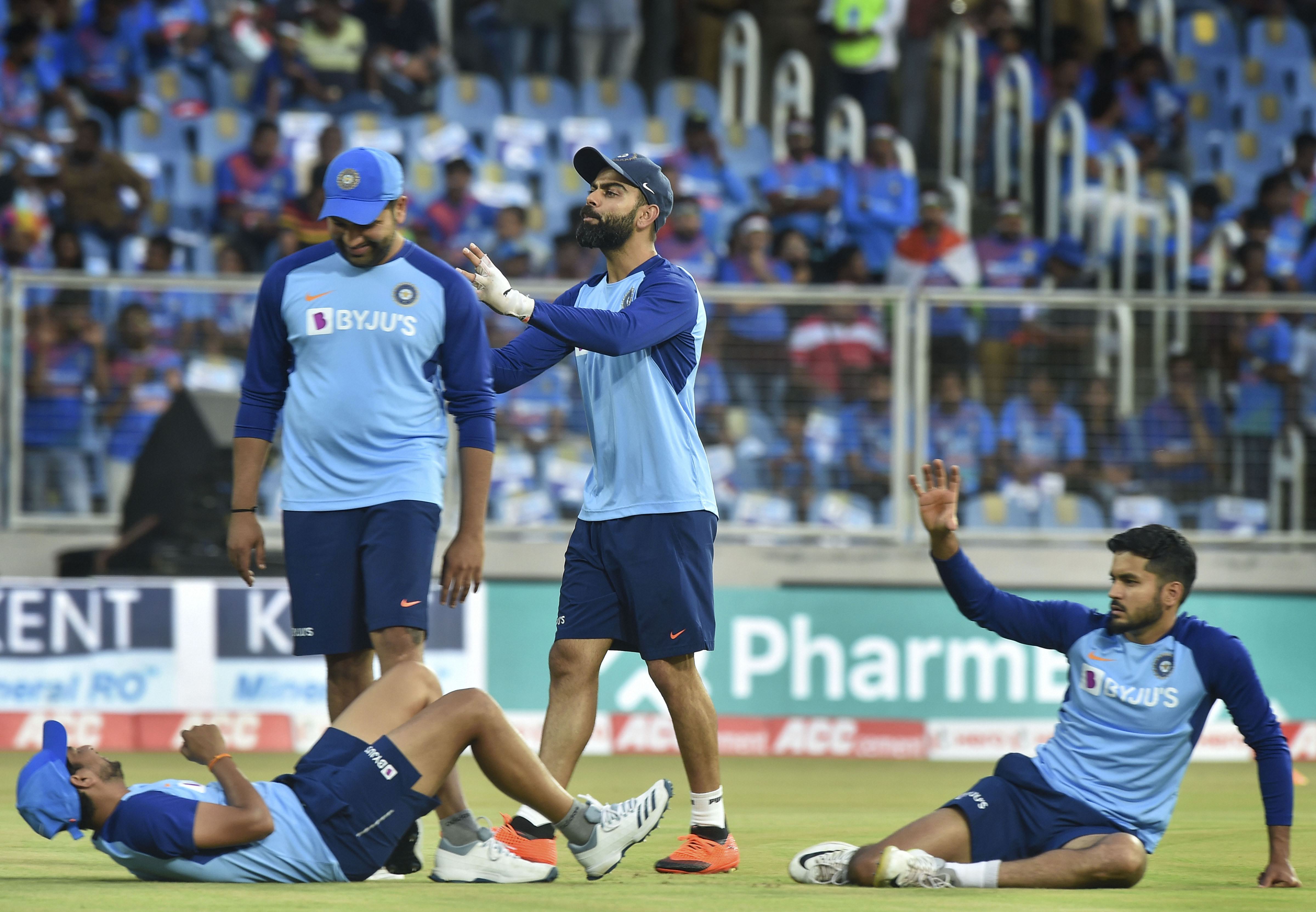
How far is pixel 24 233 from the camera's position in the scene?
14.2 metres

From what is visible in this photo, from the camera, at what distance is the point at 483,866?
5.44m

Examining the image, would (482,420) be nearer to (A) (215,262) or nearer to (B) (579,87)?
(A) (215,262)

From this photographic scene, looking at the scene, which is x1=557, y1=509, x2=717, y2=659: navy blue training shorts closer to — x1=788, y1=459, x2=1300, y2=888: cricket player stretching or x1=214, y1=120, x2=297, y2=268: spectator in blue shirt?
x1=788, y1=459, x2=1300, y2=888: cricket player stretching

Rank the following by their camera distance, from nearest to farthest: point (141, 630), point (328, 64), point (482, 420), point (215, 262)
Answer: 1. point (482, 420)
2. point (141, 630)
3. point (215, 262)
4. point (328, 64)

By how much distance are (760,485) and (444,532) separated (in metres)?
2.11

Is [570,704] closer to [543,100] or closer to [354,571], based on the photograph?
[354,571]

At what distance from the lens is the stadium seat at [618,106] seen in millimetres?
16656

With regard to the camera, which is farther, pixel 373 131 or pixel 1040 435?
pixel 373 131

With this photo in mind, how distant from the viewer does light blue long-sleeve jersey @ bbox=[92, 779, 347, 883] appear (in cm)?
503

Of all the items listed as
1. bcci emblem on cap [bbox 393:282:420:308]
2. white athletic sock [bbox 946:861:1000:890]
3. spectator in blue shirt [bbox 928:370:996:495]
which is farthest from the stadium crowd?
white athletic sock [bbox 946:861:1000:890]

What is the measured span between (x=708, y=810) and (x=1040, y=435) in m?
6.45

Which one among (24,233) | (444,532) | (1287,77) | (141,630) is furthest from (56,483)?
(1287,77)

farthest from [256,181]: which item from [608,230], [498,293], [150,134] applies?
[498,293]

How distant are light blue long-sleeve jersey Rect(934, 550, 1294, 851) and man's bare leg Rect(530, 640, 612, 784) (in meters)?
1.22
